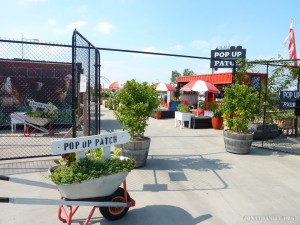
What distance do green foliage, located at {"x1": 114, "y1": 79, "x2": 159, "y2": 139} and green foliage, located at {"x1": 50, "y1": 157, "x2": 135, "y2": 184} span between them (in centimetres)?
256

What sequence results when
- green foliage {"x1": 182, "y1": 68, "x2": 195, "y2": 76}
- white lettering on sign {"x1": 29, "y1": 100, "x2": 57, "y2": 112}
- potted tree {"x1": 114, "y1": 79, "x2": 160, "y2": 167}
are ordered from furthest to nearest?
green foliage {"x1": 182, "y1": 68, "x2": 195, "y2": 76}, white lettering on sign {"x1": 29, "y1": 100, "x2": 57, "y2": 112}, potted tree {"x1": 114, "y1": 79, "x2": 160, "y2": 167}

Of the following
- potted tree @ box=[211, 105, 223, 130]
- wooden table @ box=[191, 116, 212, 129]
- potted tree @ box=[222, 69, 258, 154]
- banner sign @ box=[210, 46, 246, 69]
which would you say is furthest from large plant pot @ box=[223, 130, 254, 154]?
banner sign @ box=[210, 46, 246, 69]

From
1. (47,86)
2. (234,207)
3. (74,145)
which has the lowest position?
(234,207)

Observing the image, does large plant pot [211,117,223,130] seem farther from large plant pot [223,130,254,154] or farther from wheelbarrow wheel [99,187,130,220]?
wheelbarrow wheel [99,187,130,220]

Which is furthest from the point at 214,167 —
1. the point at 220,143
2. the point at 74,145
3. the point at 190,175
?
the point at 74,145

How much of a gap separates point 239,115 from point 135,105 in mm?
3513

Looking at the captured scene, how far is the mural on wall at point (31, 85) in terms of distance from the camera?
1193cm

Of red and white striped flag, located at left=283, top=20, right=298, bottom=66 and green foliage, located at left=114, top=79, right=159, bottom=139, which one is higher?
red and white striped flag, located at left=283, top=20, right=298, bottom=66

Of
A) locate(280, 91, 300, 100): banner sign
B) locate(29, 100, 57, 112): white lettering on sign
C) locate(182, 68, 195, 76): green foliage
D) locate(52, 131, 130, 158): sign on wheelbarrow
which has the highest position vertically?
locate(182, 68, 195, 76): green foliage

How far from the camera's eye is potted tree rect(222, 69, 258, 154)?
7836 millimetres

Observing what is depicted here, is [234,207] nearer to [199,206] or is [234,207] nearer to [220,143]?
[199,206]

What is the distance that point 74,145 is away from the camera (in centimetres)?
346

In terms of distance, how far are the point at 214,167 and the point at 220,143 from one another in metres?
3.28

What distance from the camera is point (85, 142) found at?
11.6 feet
